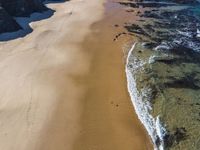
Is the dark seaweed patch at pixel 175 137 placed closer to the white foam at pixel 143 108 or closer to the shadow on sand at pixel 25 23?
the white foam at pixel 143 108

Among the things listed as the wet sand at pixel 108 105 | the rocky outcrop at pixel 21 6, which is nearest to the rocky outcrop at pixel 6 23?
the rocky outcrop at pixel 21 6

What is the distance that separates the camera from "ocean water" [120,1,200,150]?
21.6 meters

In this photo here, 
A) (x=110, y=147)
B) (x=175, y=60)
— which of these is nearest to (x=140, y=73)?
(x=175, y=60)

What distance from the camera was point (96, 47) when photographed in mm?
33844

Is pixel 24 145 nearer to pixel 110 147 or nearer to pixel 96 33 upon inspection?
pixel 110 147

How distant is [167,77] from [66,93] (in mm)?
7189

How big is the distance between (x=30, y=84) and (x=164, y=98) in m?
9.05

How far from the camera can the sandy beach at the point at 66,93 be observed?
2106 cm

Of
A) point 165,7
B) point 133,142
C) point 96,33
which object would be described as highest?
point 133,142

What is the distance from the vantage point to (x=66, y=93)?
1011 inches

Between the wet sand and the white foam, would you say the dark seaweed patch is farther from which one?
the wet sand

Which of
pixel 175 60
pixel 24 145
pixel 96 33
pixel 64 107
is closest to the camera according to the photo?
pixel 24 145

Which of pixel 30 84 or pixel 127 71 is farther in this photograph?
pixel 127 71

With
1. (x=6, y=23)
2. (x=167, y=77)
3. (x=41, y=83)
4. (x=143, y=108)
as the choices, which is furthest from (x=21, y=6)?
(x=143, y=108)
